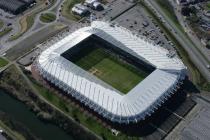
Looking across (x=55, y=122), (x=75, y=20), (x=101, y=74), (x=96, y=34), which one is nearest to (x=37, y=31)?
(x=75, y=20)

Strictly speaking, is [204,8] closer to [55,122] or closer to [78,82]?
[78,82]

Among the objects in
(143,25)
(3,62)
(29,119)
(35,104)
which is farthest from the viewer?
(143,25)

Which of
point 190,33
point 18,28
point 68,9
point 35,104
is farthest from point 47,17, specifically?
point 190,33

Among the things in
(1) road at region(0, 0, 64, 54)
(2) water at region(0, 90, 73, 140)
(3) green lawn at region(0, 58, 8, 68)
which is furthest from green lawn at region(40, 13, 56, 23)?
(2) water at region(0, 90, 73, 140)

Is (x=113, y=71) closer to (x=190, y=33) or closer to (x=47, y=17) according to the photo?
(x=190, y=33)

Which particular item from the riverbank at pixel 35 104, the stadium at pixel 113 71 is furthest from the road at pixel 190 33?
the riverbank at pixel 35 104

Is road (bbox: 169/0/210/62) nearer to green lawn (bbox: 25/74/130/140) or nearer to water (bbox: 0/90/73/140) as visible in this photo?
green lawn (bbox: 25/74/130/140)
